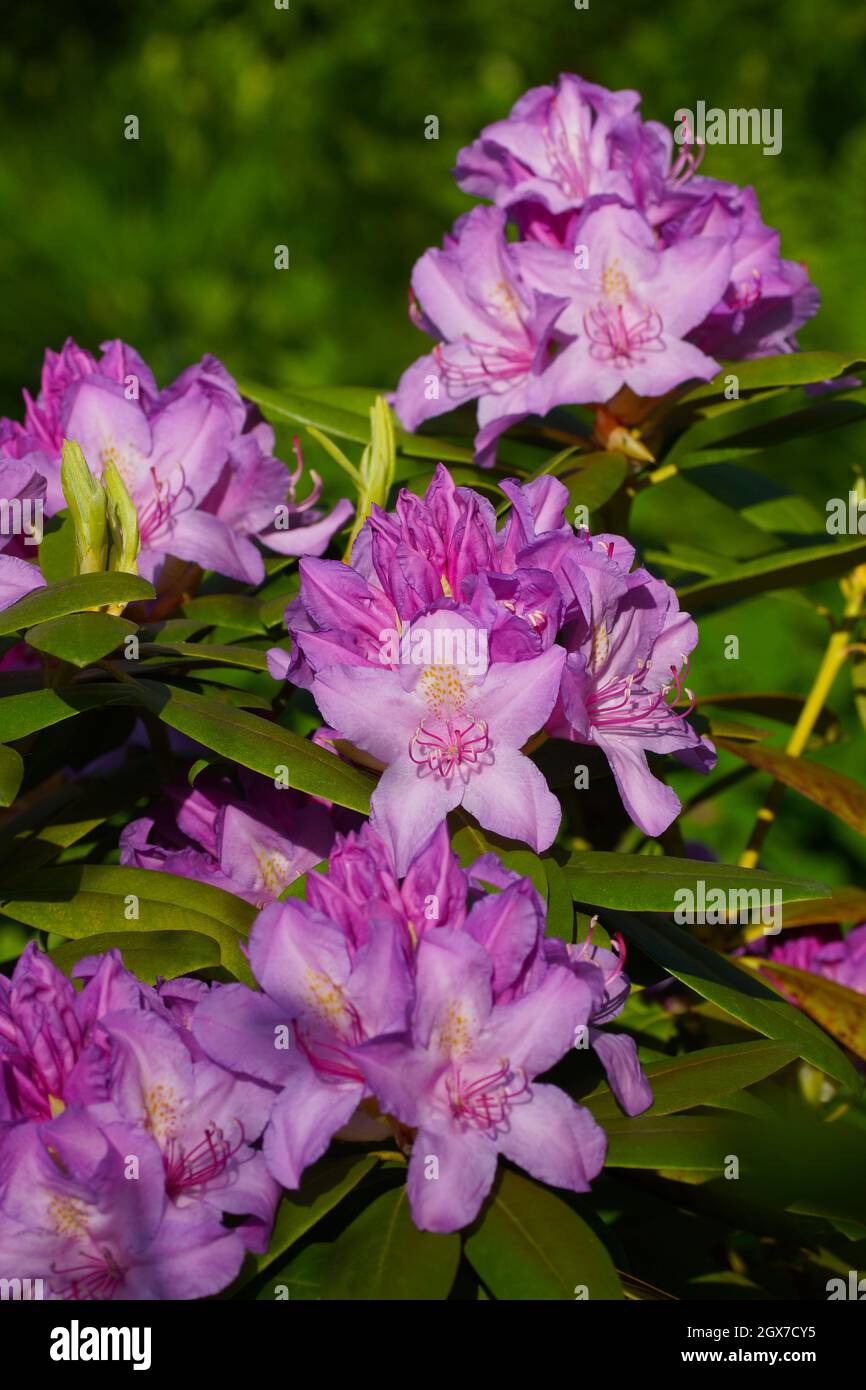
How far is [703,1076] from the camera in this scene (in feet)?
2.69

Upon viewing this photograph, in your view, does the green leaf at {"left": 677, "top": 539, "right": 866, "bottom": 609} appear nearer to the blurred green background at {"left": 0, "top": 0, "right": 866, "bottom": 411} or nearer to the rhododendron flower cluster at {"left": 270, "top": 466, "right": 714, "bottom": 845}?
the rhododendron flower cluster at {"left": 270, "top": 466, "right": 714, "bottom": 845}

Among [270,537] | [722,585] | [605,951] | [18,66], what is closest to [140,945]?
[605,951]

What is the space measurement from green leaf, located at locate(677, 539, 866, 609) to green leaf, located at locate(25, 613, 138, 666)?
0.47 meters

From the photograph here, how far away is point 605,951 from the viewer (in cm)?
82

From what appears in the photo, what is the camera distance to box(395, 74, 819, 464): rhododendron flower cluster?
1.06 m

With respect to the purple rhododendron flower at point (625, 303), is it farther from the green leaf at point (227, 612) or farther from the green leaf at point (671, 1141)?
the green leaf at point (671, 1141)

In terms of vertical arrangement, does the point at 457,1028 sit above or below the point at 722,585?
below

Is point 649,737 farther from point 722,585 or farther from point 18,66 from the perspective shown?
point 18,66

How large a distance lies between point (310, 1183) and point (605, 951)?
0.65 feet

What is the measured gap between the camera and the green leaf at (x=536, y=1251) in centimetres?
71

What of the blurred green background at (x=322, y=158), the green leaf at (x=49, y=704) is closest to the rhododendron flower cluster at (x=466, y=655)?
the green leaf at (x=49, y=704)

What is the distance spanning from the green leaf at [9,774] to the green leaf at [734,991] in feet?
1.13

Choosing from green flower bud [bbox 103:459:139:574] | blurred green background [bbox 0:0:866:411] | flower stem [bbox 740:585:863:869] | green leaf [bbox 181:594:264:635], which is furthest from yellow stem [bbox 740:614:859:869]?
blurred green background [bbox 0:0:866:411]
